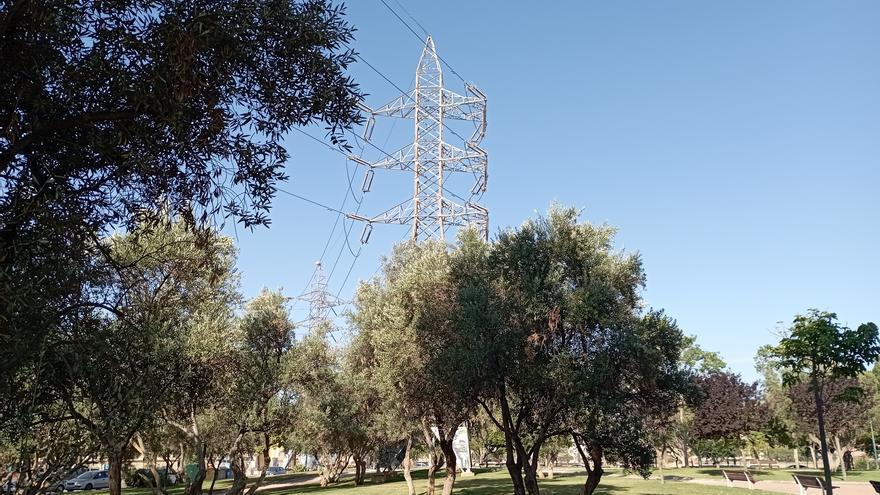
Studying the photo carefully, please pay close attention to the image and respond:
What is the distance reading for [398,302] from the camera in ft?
84.9

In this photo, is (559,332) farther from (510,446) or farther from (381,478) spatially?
(381,478)

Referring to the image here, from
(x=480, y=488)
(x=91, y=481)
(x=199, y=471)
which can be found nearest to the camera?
(x=199, y=471)

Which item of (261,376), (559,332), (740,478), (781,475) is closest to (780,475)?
(781,475)

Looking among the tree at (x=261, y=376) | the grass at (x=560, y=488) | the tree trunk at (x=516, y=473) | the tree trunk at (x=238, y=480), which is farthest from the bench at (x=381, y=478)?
the tree trunk at (x=516, y=473)

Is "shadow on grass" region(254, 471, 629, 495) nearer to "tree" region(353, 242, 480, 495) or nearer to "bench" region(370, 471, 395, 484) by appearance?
"bench" region(370, 471, 395, 484)

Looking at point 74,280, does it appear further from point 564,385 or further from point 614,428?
point 614,428

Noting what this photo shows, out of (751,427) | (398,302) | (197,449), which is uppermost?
(398,302)

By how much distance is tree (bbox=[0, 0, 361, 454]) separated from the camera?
6090 millimetres

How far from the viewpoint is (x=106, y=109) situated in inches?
267

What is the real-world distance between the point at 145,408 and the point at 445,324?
1436cm

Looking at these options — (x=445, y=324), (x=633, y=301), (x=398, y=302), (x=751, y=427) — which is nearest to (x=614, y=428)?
(x=633, y=301)

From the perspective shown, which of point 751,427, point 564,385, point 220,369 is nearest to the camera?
point 564,385

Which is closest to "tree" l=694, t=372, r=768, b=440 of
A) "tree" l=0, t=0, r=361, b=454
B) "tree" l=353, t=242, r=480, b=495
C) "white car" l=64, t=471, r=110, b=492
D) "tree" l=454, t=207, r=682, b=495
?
"tree" l=353, t=242, r=480, b=495

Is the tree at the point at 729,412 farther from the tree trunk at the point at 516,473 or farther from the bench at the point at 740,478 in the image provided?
the tree trunk at the point at 516,473
